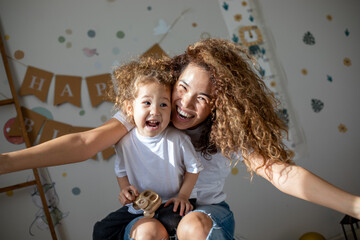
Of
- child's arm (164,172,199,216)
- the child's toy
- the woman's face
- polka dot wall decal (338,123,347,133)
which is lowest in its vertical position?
polka dot wall decal (338,123,347,133)

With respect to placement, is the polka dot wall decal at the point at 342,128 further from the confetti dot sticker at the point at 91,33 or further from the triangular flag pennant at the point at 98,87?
the confetti dot sticker at the point at 91,33

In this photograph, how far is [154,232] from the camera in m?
1.15

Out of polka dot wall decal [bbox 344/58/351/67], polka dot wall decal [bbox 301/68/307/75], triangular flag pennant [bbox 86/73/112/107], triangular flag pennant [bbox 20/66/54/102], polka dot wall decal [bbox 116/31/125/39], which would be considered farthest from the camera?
polka dot wall decal [bbox 344/58/351/67]

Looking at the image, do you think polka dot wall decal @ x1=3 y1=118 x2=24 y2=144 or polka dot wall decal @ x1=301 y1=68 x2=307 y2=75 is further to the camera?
polka dot wall decal @ x1=301 y1=68 x2=307 y2=75

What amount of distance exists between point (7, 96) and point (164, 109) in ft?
4.35

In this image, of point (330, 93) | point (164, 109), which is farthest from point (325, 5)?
point (164, 109)

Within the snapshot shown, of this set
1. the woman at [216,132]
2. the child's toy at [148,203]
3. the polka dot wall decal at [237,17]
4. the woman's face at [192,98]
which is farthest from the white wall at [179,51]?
the child's toy at [148,203]

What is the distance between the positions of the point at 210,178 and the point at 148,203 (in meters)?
0.39

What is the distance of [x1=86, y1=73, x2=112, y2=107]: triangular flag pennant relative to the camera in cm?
231

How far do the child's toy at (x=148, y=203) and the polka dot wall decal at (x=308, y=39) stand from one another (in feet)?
8.15

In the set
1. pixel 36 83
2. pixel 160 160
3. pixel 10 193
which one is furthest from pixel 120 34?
pixel 160 160

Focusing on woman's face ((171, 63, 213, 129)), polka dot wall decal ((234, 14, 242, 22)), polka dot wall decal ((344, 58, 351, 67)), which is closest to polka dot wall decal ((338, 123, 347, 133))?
polka dot wall decal ((344, 58, 351, 67))

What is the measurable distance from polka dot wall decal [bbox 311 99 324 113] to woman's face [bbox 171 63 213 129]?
2.05 metres

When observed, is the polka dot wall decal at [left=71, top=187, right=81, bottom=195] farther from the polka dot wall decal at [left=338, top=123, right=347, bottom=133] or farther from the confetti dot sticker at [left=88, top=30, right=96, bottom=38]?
the polka dot wall decal at [left=338, top=123, right=347, bottom=133]
